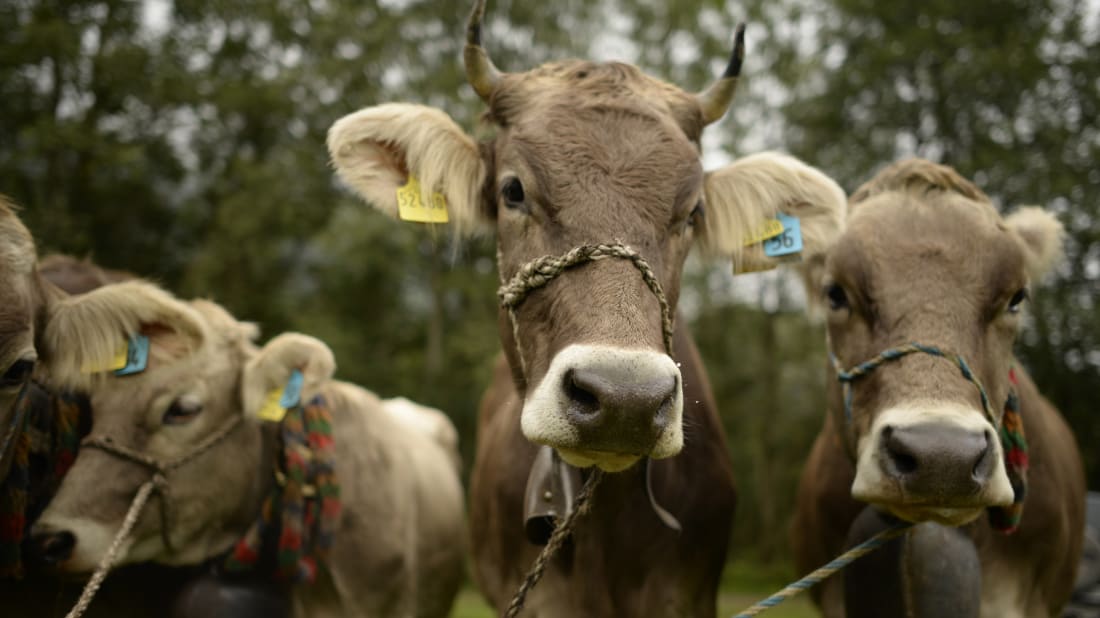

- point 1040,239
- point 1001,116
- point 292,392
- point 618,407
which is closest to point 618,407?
point 618,407

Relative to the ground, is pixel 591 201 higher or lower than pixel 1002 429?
higher

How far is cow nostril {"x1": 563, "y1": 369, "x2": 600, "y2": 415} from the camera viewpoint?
2199mm

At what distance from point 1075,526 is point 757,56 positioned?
1434 centimetres

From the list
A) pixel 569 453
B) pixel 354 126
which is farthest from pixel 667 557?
pixel 354 126

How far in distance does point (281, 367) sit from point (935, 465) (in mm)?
2839

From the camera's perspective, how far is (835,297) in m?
3.45

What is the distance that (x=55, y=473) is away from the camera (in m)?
3.95

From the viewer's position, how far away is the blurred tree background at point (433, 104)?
1064 cm

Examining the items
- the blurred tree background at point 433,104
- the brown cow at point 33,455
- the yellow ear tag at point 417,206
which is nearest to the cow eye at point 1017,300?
the yellow ear tag at point 417,206

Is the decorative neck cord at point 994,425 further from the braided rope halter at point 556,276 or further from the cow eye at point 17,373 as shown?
the cow eye at point 17,373

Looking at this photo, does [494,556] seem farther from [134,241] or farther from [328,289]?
[328,289]

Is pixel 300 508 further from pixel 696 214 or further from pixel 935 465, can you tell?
pixel 935 465

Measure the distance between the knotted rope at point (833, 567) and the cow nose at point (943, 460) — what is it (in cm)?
45

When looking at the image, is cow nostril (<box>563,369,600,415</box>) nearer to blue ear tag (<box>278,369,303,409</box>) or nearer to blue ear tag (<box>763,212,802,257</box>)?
blue ear tag (<box>763,212,802,257</box>)
